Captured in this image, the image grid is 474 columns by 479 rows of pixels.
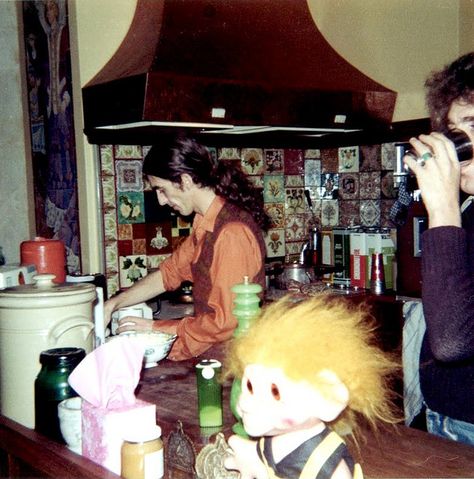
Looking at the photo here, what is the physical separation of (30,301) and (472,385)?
0.91 m

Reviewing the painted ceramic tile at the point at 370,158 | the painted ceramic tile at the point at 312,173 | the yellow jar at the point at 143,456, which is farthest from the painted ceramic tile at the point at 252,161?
the yellow jar at the point at 143,456

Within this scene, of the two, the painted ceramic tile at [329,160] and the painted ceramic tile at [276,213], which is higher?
the painted ceramic tile at [329,160]

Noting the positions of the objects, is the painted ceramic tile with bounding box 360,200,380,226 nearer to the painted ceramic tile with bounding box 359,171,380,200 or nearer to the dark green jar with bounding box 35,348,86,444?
the painted ceramic tile with bounding box 359,171,380,200

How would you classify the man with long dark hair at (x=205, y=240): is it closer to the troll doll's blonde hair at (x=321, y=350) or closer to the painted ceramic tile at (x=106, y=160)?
the painted ceramic tile at (x=106, y=160)

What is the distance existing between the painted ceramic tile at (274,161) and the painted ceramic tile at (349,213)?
421 millimetres

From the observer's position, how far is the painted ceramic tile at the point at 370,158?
A: 12.1 feet

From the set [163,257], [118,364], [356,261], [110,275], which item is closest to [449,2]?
[356,261]

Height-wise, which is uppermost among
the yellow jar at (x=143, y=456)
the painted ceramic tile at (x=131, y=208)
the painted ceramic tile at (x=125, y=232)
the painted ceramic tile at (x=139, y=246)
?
the painted ceramic tile at (x=131, y=208)

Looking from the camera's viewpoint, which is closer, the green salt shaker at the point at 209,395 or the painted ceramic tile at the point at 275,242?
the green salt shaker at the point at 209,395

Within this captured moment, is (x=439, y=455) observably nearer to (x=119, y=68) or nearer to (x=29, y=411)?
(x=29, y=411)

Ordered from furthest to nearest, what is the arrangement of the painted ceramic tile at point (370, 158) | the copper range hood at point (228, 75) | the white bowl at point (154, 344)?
1. the painted ceramic tile at point (370, 158)
2. the copper range hood at point (228, 75)
3. the white bowl at point (154, 344)

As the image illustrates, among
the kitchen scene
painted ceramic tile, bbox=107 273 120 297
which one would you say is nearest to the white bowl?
the kitchen scene

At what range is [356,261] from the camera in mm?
3564

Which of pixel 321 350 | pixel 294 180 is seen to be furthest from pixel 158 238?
pixel 321 350
